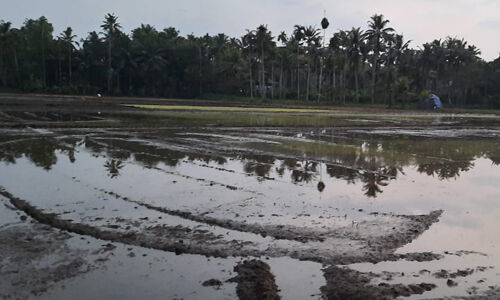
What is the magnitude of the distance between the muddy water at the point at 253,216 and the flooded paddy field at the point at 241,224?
0.03m

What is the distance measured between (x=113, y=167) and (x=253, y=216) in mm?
6088

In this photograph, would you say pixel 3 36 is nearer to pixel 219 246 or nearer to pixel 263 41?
pixel 263 41

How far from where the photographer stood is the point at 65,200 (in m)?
9.62

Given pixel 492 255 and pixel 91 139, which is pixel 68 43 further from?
pixel 492 255

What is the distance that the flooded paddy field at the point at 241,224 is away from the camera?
5.83 meters

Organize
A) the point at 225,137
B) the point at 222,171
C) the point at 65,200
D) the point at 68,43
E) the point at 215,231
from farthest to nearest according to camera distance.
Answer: the point at 68,43 → the point at 225,137 → the point at 222,171 → the point at 65,200 → the point at 215,231

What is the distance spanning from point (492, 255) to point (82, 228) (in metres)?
6.27

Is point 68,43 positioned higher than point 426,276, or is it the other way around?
point 68,43

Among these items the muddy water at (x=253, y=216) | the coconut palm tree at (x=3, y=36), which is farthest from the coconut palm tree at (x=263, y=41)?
the muddy water at (x=253, y=216)

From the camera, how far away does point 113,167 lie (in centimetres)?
1359

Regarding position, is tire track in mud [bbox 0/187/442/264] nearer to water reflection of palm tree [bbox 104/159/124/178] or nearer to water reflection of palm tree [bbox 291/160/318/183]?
water reflection of palm tree [bbox 104/159/124/178]

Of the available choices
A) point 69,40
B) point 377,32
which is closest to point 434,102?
point 377,32

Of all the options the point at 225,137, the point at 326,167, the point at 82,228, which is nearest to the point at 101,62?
the point at 225,137

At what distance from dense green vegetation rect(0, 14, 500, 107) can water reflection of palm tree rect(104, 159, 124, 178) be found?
50.3 metres
